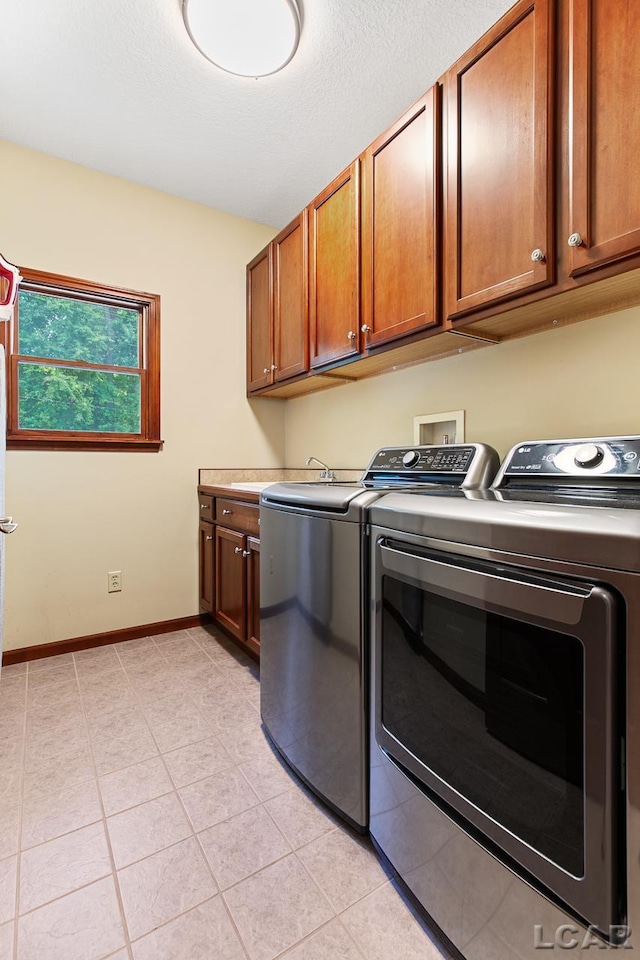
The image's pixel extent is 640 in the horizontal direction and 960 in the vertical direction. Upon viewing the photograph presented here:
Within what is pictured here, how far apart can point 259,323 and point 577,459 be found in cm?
220

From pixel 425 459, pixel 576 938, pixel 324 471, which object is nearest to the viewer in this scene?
pixel 576 938

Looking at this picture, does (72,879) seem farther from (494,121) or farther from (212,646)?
(494,121)

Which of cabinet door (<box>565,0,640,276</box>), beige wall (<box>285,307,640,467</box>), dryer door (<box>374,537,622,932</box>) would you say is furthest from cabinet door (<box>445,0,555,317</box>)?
dryer door (<box>374,537,622,932</box>)

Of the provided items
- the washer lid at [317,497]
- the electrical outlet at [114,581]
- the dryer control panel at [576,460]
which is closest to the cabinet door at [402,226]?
the dryer control panel at [576,460]

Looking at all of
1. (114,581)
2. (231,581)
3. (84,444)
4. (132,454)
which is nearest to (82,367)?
(84,444)

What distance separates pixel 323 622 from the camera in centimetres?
131

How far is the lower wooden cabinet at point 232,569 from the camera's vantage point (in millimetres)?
2168

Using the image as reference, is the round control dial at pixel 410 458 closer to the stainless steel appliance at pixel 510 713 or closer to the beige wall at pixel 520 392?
Answer: the beige wall at pixel 520 392

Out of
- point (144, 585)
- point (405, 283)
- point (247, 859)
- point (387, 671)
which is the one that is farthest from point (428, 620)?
point (144, 585)

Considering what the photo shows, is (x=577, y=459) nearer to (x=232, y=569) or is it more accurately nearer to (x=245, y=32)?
(x=232, y=569)

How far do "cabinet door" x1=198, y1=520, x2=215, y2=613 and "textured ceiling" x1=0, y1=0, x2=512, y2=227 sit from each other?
2086 millimetres

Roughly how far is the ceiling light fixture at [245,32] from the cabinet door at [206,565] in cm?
218

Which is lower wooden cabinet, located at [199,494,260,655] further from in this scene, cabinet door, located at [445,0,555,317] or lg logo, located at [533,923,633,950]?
lg logo, located at [533,923,633,950]

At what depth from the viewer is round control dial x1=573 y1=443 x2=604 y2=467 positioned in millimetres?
1232
